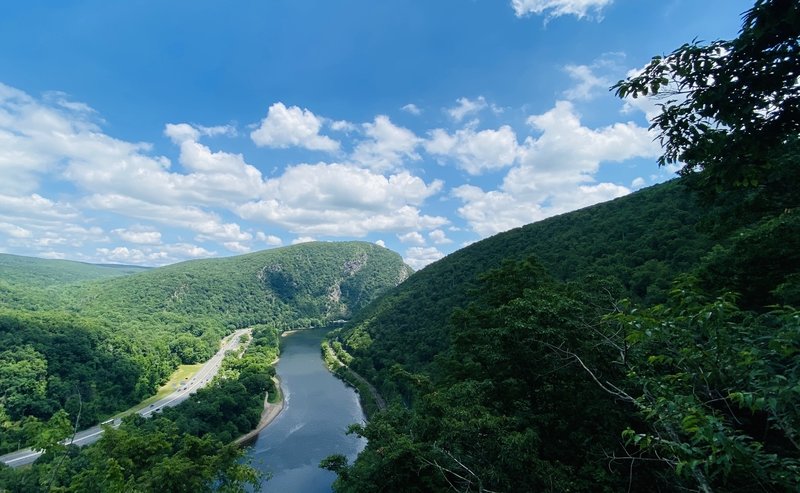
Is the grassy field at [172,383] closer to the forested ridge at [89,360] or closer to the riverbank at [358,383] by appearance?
the forested ridge at [89,360]

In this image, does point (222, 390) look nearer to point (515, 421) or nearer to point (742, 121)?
point (515, 421)

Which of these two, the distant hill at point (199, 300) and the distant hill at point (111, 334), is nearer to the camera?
the distant hill at point (111, 334)

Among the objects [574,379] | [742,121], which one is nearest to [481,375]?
[574,379]

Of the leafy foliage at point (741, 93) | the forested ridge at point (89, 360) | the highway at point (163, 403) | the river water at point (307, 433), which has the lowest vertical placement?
the river water at point (307, 433)

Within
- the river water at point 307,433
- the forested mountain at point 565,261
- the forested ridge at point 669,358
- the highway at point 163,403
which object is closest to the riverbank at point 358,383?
the river water at point 307,433

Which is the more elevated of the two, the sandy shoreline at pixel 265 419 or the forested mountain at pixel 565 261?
the forested mountain at pixel 565 261

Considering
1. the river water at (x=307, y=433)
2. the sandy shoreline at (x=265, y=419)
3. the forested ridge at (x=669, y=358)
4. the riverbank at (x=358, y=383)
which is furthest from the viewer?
the riverbank at (x=358, y=383)
